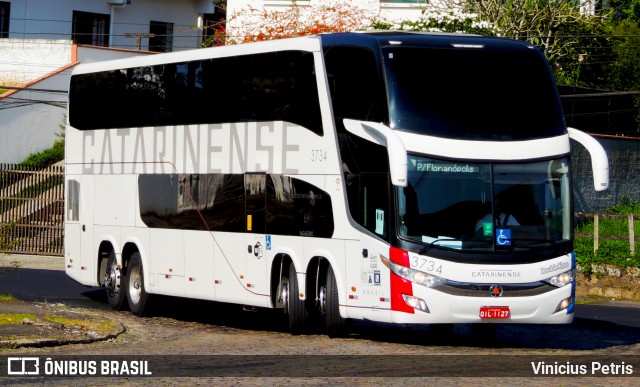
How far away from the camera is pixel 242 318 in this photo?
21484 mm

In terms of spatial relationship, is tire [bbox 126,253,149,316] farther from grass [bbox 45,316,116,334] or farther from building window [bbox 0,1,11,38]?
building window [bbox 0,1,11,38]

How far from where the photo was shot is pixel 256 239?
61.3ft

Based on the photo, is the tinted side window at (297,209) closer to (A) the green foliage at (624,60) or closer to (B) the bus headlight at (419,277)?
(B) the bus headlight at (419,277)

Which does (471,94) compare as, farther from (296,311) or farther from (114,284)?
(114,284)

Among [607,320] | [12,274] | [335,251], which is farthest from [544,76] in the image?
[12,274]

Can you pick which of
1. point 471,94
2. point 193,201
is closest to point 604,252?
point 193,201

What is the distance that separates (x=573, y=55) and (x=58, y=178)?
56.8ft

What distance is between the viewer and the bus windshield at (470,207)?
629 inches

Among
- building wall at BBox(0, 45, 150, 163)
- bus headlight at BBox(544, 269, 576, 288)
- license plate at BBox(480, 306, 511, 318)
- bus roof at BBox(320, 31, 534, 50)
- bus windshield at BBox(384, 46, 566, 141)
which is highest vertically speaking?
building wall at BBox(0, 45, 150, 163)

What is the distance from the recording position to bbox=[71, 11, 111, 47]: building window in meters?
48.9

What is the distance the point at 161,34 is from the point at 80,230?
93.9 ft

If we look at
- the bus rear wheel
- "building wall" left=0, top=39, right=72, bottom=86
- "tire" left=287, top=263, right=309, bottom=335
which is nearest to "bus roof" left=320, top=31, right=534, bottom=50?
the bus rear wheel

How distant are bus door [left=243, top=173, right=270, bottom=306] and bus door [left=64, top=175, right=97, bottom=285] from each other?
5.17m

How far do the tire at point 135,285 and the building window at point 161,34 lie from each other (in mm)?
30026
